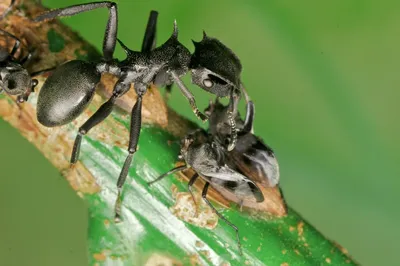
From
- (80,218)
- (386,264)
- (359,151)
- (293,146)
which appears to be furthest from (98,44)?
(386,264)

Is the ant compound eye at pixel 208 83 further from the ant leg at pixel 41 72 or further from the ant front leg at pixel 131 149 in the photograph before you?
the ant leg at pixel 41 72

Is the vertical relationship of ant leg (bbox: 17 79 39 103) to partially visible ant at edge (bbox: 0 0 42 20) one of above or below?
below

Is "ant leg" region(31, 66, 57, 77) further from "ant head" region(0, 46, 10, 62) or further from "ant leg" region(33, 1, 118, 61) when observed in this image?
"ant leg" region(33, 1, 118, 61)

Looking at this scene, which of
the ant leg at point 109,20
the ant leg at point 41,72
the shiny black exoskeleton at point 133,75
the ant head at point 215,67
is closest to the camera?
the shiny black exoskeleton at point 133,75

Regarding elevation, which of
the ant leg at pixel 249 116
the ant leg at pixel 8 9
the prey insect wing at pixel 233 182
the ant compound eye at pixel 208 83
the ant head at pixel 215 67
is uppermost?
the ant head at pixel 215 67

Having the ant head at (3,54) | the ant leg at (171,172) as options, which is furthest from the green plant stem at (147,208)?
the ant head at (3,54)

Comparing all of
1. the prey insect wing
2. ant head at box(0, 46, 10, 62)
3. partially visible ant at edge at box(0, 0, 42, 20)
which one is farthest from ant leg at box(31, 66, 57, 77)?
the prey insect wing

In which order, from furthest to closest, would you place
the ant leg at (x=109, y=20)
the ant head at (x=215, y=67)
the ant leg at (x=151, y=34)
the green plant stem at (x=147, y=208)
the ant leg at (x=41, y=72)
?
the ant leg at (x=151, y=34) → the ant leg at (x=109, y=20) → the ant head at (x=215, y=67) → the ant leg at (x=41, y=72) → the green plant stem at (x=147, y=208)
